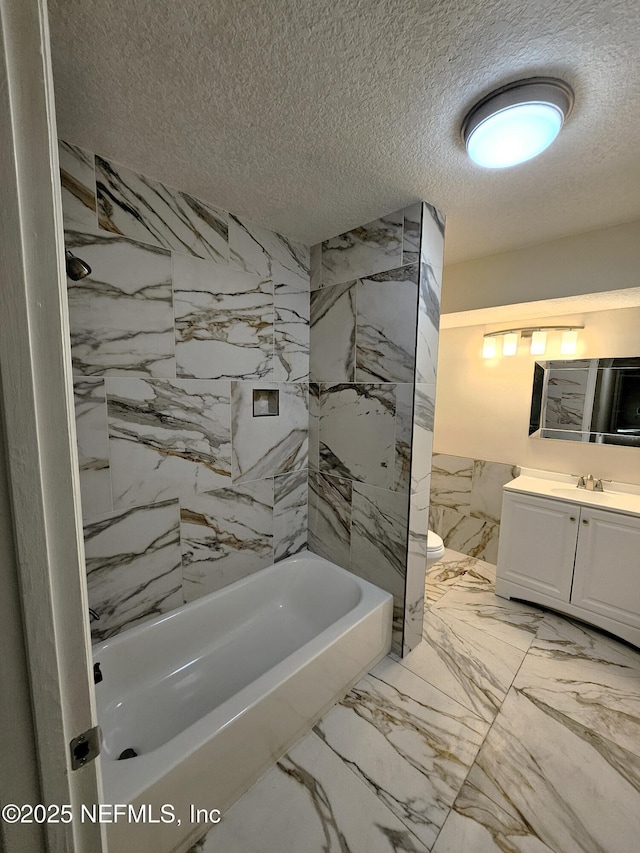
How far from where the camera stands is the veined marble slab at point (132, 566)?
5.04ft

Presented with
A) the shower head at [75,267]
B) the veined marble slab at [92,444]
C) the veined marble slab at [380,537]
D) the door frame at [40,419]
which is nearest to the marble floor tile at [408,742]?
the veined marble slab at [380,537]

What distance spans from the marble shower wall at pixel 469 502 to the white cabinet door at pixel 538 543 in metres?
0.48

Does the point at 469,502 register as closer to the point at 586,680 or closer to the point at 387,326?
the point at 586,680

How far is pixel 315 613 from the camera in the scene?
2.14m

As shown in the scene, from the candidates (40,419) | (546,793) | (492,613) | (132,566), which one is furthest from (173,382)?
(492,613)

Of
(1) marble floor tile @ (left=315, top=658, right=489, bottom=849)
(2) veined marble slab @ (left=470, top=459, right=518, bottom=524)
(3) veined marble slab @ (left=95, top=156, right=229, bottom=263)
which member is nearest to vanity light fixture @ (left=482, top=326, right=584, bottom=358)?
(2) veined marble slab @ (left=470, top=459, right=518, bottom=524)

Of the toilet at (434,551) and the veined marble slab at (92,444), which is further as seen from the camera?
the toilet at (434,551)

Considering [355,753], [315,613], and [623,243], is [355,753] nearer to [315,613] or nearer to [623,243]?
[315,613]

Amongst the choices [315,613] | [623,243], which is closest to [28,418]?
[315,613]

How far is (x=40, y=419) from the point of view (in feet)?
1.54

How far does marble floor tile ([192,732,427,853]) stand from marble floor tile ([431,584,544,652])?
1.26 m

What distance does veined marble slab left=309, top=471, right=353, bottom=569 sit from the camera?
2201 mm

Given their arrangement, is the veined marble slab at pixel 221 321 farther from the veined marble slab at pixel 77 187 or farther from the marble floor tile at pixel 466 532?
the marble floor tile at pixel 466 532

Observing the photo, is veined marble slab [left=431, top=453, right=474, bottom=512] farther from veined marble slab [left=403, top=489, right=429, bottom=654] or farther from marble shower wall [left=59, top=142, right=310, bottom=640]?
marble shower wall [left=59, top=142, right=310, bottom=640]
